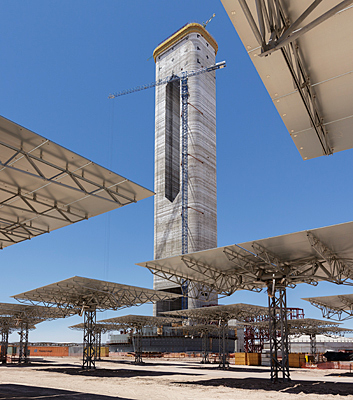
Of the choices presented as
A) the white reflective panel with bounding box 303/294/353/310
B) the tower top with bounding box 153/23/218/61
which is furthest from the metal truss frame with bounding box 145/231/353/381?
the tower top with bounding box 153/23/218/61

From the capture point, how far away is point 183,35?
88625 mm

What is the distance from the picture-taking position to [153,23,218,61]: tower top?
8769 cm

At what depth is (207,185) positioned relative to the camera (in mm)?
81438

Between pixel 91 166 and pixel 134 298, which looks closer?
pixel 91 166

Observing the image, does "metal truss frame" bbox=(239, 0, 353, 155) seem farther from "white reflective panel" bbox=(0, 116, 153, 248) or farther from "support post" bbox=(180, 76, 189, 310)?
"support post" bbox=(180, 76, 189, 310)

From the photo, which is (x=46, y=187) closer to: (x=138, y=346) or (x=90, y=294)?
(x=90, y=294)

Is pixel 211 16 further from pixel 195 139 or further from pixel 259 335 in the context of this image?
pixel 259 335

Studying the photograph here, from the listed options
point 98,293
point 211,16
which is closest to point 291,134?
point 98,293

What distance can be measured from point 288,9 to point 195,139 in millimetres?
77206

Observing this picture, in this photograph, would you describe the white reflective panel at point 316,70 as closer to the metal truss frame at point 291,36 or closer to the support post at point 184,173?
the metal truss frame at point 291,36

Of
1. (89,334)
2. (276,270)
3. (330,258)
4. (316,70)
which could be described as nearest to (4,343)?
(89,334)

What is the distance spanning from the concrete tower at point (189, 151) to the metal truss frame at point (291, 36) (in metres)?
69.9

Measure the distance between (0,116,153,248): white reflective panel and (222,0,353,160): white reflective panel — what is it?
257 inches

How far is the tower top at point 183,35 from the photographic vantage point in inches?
3452
